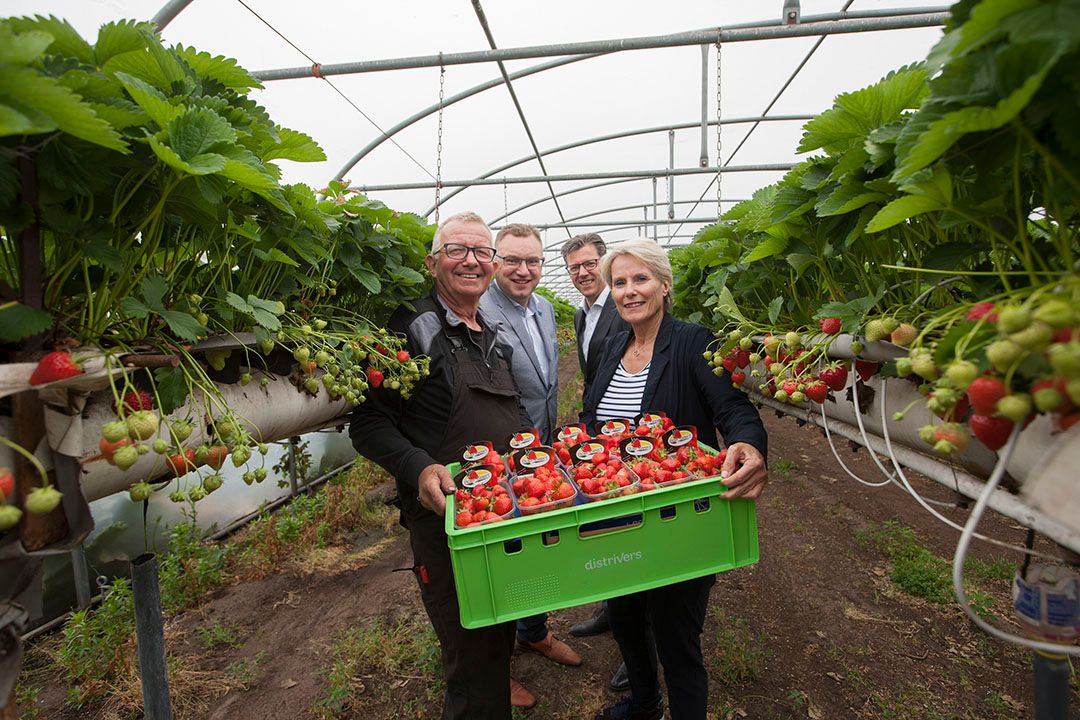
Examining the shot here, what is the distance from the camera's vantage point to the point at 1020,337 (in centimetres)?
69

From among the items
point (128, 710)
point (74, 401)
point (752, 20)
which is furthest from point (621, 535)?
point (752, 20)

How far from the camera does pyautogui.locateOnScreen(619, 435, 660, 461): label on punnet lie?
1896mm

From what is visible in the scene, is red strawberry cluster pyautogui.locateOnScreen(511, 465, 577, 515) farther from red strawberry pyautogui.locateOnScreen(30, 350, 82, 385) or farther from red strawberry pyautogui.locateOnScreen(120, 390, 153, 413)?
red strawberry pyautogui.locateOnScreen(30, 350, 82, 385)

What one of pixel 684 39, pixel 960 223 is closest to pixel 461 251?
pixel 960 223

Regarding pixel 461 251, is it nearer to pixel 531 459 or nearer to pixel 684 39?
pixel 531 459

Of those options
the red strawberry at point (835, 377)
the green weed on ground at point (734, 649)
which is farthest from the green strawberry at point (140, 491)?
the green weed on ground at point (734, 649)

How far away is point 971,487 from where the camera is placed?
109cm

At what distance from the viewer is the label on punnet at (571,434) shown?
2.22 metres

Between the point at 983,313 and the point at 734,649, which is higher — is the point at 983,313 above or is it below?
above

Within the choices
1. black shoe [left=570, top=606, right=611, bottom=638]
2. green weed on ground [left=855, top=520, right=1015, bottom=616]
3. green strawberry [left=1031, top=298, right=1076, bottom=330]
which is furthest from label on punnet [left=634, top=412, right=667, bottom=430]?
green weed on ground [left=855, top=520, right=1015, bottom=616]

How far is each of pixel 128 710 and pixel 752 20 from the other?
25.3 feet

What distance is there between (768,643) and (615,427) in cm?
199

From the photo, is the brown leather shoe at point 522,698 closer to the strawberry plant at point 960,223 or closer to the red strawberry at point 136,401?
the strawberry plant at point 960,223

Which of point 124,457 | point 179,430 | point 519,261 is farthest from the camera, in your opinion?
point 519,261
